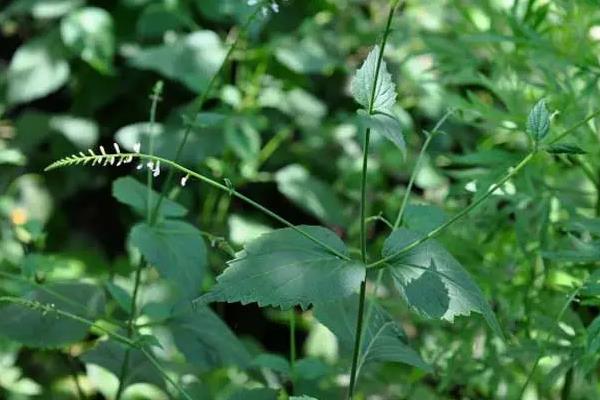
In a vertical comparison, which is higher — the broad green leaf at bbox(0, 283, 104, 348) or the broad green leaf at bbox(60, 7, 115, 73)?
the broad green leaf at bbox(0, 283, 104, 348)

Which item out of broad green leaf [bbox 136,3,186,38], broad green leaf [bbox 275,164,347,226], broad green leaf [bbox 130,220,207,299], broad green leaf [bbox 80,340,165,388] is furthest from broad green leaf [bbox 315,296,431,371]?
broad green leaf [bbox 136,3,186,38]

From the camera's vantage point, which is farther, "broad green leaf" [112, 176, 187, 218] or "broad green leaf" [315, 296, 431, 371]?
"broad green leaf" [112, 176, 187, 218]

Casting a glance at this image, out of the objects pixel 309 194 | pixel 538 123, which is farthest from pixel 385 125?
pixel 309 194

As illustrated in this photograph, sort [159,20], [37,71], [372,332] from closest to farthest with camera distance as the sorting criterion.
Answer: [372,332] → [159,20] → [37,71]

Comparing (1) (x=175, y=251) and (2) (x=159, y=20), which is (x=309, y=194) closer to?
(2) (x=159, y=20)

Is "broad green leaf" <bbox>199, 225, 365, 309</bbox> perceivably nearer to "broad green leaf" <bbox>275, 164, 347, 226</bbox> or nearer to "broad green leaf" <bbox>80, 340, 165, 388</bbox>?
"broad green leaf" <bbox>80, 340, 165, 388</bbox>
